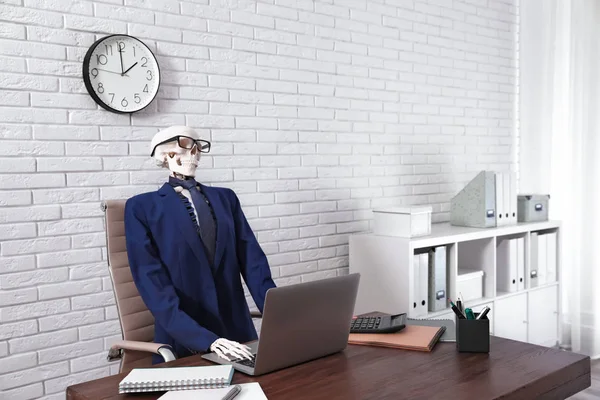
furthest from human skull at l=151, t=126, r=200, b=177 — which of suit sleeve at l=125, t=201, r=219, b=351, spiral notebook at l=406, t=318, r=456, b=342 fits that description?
spiral notebook at l=406, t=318, r=456, b=342

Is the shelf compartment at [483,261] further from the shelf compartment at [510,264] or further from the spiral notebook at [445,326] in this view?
the spiral notebook at [445,326]

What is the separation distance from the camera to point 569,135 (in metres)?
4.52

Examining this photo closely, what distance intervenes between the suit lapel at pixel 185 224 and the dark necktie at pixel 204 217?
29 millimetres

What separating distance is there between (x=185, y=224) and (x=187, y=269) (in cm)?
17

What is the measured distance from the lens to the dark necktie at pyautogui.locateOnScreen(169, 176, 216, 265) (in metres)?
2.48

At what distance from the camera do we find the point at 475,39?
4.62 m

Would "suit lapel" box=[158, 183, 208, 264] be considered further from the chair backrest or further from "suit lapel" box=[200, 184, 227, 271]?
the chair backrest

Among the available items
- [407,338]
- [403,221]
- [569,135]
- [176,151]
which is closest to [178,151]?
[176,151]

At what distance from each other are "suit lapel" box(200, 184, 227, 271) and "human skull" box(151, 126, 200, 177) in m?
0.12

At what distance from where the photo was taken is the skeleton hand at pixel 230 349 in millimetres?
1863

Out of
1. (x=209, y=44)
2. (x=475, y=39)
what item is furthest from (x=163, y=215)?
(x=475, y=39)

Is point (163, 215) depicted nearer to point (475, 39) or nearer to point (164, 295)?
point (164, 295)

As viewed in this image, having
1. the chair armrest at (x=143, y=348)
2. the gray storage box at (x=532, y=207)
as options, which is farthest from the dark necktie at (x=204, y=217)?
the gray storage box at (x=532, y=207)

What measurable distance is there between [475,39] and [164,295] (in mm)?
3264
